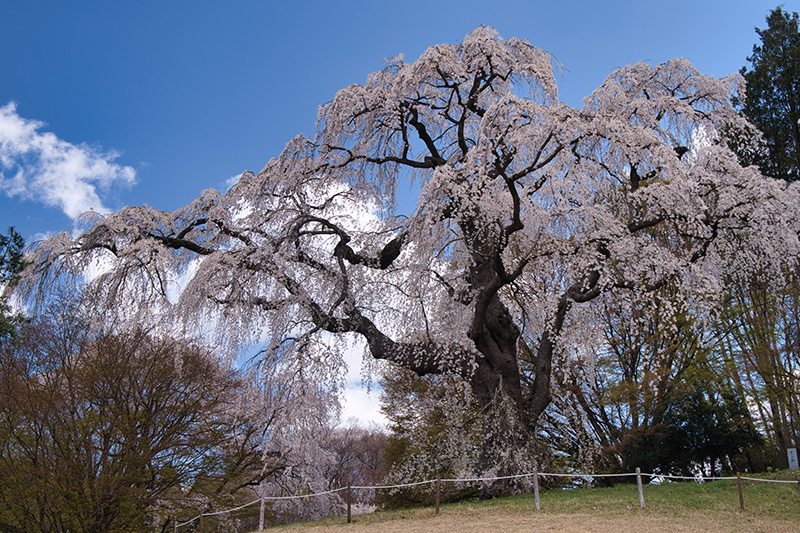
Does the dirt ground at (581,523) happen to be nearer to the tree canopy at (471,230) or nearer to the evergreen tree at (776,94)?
the tree canopy at (471,230)

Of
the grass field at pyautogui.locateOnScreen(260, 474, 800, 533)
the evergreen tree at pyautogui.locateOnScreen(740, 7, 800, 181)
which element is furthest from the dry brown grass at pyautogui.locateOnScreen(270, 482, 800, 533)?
the evergreen tree at pyautogui.locateOnScreen(740, 7, 800, 181)

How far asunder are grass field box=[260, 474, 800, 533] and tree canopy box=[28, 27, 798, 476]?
176 centimetres

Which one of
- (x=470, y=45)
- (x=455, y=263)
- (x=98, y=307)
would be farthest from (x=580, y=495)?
(x=98, y=307)

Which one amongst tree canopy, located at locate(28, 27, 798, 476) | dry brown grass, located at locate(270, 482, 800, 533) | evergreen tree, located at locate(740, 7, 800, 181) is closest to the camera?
dry brown grass, located at locate(270, 482, 800, 533)

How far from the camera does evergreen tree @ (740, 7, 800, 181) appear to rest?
790 inches

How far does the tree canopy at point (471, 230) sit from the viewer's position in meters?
11.3

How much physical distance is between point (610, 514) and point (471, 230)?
5971 mm

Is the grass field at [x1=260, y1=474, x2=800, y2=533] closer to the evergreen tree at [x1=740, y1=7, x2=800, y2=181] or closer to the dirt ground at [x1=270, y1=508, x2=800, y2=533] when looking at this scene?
the dirt ground at [x1=270, y1=508, x2=800, y2=533]

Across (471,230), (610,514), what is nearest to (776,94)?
(471,230)

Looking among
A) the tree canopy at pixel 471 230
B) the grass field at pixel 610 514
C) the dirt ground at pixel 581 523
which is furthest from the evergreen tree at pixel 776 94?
the dirt ground at pixel 581 523

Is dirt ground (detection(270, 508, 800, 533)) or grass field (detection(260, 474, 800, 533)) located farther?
grass field (detection(260, 474, 800, 533))

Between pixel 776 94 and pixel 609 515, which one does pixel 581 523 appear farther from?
pixel 776 94

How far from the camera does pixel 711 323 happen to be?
17.3m

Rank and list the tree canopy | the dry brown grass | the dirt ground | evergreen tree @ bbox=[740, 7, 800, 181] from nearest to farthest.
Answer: the dirt ground, the dry brown grass, the tree canopy, evergreen tree @ bbox=[740, 7, 800, 181]
